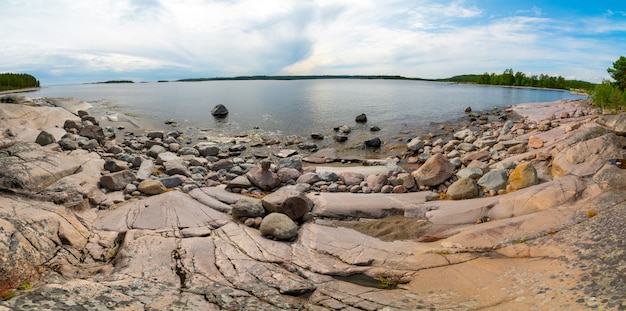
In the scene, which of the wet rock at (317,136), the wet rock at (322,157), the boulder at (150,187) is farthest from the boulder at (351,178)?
the wet rock at (317,136)

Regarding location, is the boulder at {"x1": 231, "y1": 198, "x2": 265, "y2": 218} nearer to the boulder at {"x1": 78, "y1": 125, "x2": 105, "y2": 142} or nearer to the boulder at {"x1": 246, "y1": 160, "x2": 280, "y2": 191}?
the boulder at {"x1": 246, "y1": 160, "x2": 280, "y2": 191}

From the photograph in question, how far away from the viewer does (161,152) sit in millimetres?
20531

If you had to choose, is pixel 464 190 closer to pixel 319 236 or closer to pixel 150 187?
pixel 319 236

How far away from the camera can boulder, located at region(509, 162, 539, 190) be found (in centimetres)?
1206

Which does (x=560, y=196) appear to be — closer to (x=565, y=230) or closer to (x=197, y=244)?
(x=565, y=230)

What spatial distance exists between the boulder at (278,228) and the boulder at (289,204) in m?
0.99

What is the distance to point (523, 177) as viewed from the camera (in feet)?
40.2

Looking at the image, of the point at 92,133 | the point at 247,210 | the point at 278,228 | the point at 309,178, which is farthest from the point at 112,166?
the point at 92,133

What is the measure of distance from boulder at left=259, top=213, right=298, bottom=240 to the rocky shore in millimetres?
42

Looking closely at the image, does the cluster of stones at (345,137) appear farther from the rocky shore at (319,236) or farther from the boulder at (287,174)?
the boulder at (287,174)

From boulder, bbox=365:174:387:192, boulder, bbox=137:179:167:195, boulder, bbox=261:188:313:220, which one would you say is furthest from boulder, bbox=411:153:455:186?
boulder, bbox=137:179:167:195

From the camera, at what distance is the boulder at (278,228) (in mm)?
9414

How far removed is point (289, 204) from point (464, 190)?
7.11 meters

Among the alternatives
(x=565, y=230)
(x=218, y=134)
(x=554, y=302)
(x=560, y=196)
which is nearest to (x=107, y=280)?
(x=554, y=302)
